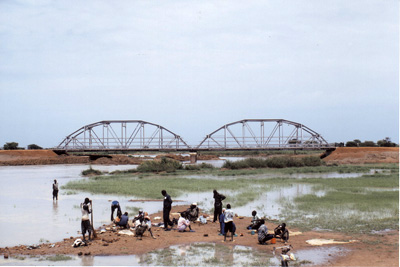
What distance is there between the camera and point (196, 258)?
13227 millimetres

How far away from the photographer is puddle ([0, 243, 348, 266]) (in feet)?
41.8

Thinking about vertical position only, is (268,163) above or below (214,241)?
above

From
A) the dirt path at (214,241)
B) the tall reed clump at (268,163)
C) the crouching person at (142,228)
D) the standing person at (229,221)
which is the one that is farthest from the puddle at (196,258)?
the tall reed clump at (268,163)

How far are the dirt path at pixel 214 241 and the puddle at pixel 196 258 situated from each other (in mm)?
367

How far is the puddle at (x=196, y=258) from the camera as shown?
12.8 m

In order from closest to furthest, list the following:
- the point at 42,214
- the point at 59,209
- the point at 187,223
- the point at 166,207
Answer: the point at 166,207, the point at 187,223, the point at 42,214, the point at 59,209

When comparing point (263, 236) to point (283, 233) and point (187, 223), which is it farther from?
point (187, 223)

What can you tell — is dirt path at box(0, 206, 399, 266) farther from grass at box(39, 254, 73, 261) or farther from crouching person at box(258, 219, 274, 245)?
grass at box(39, 254, 73, 261)

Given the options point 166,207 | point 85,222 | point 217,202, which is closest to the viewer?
point 85,222

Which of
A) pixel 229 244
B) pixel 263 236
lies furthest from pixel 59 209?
pixel 263 236

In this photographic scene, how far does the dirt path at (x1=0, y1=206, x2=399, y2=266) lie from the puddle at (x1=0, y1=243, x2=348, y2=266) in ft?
1.20

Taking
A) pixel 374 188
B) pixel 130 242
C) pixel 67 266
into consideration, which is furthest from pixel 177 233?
pixel 374 188

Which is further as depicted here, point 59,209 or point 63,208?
point 63,208

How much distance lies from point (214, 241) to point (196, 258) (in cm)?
237
